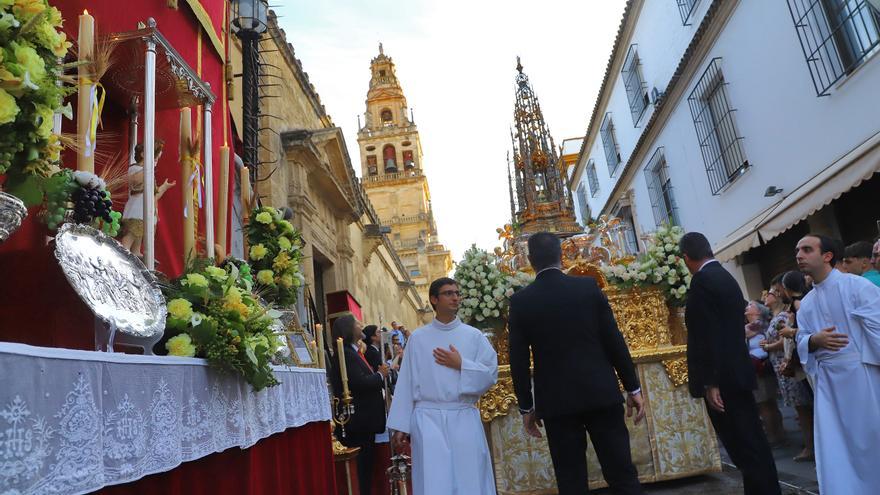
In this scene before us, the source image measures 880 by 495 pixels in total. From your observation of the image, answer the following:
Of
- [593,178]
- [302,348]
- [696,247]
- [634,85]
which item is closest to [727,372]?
[696,247]

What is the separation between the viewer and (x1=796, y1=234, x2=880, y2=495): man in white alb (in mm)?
3344

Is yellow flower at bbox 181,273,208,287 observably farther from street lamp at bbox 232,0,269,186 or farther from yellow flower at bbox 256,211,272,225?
street lamp at bbox 232,0,269,186

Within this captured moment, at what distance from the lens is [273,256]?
5.39 meters

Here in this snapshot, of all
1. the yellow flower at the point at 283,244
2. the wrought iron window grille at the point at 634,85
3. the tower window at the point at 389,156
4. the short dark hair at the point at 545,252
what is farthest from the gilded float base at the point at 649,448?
the tower window at the point at 389,156

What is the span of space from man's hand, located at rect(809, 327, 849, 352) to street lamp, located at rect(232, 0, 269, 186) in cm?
555

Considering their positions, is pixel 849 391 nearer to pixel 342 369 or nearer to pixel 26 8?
pixel 342 369

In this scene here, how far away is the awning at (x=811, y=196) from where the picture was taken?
21.7ft

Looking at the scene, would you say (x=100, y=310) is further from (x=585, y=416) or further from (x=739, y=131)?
(x=739, y=131)

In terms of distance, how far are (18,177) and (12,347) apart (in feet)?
3.56

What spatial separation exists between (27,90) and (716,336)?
3552mm

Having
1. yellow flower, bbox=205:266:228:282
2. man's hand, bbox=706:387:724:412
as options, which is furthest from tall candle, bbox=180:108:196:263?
man's hand, bbox=706:387:724:412

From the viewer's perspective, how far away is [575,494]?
10.6 ft

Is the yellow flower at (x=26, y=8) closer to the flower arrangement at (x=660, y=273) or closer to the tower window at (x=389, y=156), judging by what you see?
the flower arrangement at (x=660, y=273)

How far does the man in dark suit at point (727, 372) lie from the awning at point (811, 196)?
13.3 feet
